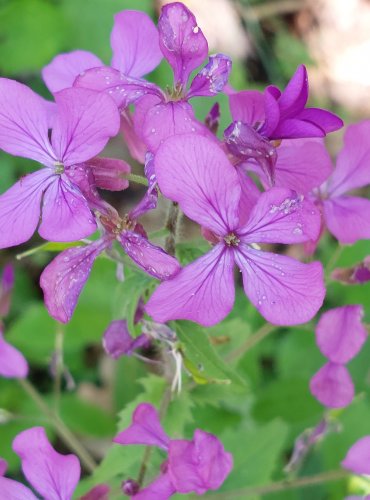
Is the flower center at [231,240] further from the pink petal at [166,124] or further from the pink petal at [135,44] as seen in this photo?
the pink petal at [135,44]

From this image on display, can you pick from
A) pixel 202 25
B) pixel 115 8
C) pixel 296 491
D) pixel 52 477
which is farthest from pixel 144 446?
pixel 202 25

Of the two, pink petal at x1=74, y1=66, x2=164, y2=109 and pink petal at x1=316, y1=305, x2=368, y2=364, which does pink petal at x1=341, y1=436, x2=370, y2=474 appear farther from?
pink petal at x1=74, y1=66, x2=164, y2=109

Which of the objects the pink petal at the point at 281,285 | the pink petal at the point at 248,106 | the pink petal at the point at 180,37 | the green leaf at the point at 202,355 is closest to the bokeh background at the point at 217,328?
the green leaf at the point at 202,355

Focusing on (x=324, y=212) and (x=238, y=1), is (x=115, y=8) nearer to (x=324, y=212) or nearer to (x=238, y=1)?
(x=238, y=1)

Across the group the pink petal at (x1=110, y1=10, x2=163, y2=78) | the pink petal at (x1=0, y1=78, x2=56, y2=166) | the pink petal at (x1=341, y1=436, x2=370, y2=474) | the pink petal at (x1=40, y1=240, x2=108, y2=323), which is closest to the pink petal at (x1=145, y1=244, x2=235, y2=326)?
the pink petal at (x1=40, y1=240, x2=108, y2=323)

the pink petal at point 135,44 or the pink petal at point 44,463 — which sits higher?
the pink petal at point 135,44

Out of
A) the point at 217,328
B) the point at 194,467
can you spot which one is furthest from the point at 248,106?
the point at 217,328
